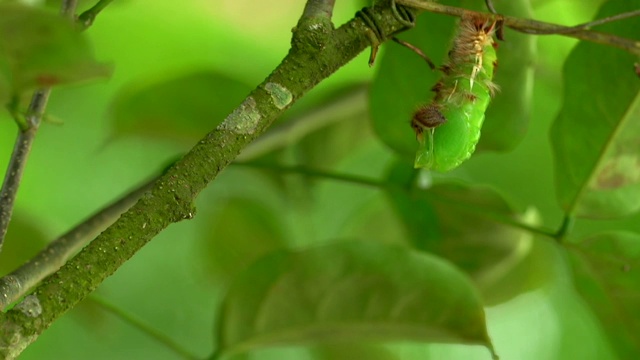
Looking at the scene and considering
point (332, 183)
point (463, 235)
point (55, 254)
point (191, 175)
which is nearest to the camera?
point (191, 175)

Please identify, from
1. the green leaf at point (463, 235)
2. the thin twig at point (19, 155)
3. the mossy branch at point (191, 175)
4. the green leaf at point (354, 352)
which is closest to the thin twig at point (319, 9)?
the mossy branch at point (191, 175)

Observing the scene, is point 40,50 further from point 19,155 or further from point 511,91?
point 511,91

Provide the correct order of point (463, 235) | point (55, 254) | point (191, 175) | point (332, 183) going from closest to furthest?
1. point (191, 175)
2. point (55, 254)
3. point (463, 235)
4. point (332, 183)

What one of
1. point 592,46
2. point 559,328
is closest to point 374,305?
point 592,46

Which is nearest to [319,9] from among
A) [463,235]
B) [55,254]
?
[55,254]

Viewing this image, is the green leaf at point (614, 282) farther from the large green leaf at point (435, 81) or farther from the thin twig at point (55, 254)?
the thin twig at point (55, 254)

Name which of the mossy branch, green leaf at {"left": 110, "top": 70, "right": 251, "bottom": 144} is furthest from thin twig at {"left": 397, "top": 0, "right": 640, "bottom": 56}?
green leaf at {"left": 110, "top": 70, "right": 251, "bottom": 144}
